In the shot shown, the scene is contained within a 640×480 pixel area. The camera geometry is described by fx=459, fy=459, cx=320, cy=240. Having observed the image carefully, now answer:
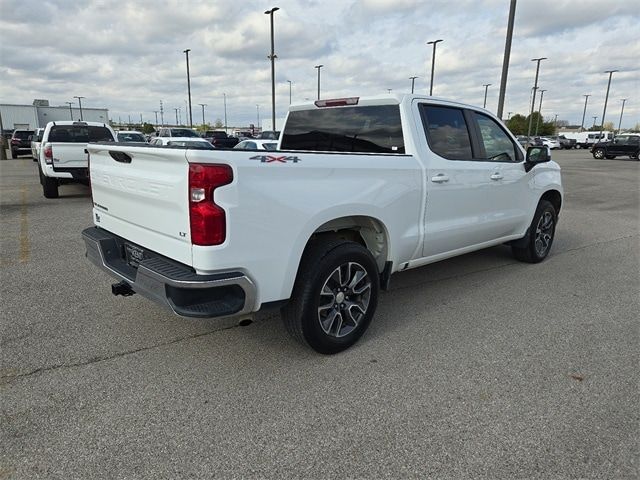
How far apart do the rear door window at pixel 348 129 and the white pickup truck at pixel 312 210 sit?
0.04 feet

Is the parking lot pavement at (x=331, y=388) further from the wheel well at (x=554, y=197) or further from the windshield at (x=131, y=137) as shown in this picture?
the windshield at (x=131, y=137)

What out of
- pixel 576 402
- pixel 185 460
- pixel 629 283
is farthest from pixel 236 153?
pixel 629 283

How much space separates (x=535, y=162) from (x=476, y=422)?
363 cm

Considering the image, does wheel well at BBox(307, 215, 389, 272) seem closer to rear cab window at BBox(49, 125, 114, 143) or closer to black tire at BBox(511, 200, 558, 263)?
black tire at BBox(511, 200, 558, 263)

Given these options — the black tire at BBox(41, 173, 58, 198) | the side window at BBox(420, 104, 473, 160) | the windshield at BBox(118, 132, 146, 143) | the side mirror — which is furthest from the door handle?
the windshield at BBox(118, 132, 146, 143)

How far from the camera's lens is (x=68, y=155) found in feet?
34.0

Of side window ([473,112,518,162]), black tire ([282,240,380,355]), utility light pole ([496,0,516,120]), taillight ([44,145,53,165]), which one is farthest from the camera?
utility light pole ([496,0,516,120])

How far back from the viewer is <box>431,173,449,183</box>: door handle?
402cm

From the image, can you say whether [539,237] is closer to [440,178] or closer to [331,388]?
[440,178]

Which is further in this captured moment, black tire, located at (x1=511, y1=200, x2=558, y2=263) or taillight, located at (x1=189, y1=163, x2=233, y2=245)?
black tire, located at (x1=511, y1=200, x2=558, y2=263)

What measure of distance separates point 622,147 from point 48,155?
110ft

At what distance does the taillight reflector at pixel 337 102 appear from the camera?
169 inches

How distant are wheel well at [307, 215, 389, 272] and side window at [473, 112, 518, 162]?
1.79 metres

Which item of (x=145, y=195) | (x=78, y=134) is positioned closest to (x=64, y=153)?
(x=78, y=134)
